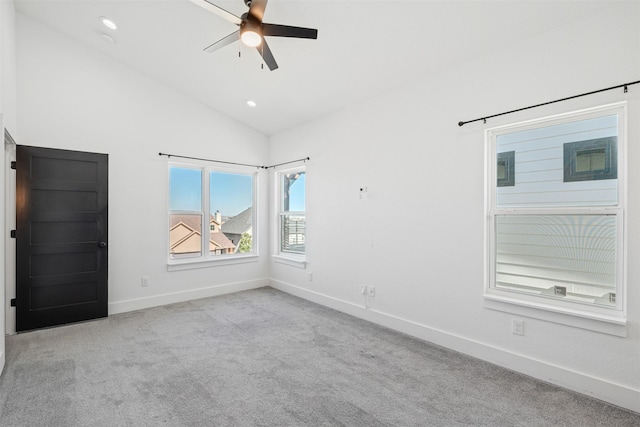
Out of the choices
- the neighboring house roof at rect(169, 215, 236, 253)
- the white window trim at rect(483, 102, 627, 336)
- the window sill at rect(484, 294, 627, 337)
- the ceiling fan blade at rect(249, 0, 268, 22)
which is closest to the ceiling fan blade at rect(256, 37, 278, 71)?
the ceiling fan blade at rect(249, 0, 268, 22)

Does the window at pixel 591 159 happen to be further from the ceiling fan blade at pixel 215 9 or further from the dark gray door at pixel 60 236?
the dark gray door at pixel 60 236

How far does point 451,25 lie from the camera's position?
101 inches

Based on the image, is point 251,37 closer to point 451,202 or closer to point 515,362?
point 451,202

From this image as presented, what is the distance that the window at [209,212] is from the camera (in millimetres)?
4750

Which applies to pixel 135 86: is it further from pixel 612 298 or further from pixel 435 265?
pixel 612 298

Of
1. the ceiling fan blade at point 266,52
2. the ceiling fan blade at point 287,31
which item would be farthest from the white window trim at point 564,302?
the ceiling fan blade at point 266,52

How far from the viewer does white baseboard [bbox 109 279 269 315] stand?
13.6ft

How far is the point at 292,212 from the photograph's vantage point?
17.3ft

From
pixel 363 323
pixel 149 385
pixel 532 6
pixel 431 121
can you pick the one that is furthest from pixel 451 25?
pixel 149 385

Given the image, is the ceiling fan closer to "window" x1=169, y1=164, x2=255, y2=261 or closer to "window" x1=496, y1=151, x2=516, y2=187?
"window" x1=496, y1=151, x2=516, y2=187

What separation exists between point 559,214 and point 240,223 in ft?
14.6

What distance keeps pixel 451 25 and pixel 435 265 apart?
2157 mm

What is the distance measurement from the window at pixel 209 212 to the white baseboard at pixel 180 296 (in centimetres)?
52

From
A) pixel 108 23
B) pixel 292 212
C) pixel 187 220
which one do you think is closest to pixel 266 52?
pixel 108 23
